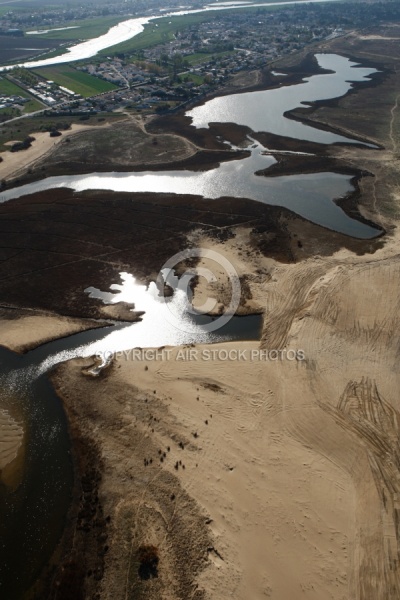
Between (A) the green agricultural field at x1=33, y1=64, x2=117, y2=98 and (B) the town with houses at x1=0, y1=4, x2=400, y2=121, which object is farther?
(A) the green agricultural field at x1=33, y1=64, x2=117, y2=98

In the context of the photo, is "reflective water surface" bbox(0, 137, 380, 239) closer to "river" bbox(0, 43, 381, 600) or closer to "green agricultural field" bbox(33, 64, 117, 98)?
"river" bbox(0, 43, 381, 600)

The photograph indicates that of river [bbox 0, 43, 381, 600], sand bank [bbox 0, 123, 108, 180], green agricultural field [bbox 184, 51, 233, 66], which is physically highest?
green agricultural field [bbox 184, 51, 233, 66]

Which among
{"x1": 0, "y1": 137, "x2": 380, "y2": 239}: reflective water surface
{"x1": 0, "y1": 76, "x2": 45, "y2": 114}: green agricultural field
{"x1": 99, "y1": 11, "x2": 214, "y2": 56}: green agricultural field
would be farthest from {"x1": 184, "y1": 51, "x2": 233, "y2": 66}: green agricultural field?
{"x1": 0, "y1": 137, "x2": 380, "y2": 239}: reflective water surface

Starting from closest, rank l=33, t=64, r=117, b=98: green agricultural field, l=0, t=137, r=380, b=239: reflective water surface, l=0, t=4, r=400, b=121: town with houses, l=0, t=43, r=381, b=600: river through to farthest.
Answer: l=0, t=43, r=381, b=600: river → l=0, t=137, r=380, b=239: reflective water surface → l=0, t=4, r=400, b=121: town with houses → l=33, t=64, r=117, b=98: green agricultural field

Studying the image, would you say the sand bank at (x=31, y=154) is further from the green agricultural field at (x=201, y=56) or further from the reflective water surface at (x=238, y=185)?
the green agricultural field at (x=201, y=56)

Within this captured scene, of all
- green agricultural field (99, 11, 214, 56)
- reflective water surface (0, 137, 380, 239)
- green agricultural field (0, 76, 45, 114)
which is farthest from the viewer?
green agricultural field (99, 11, 214, 56)

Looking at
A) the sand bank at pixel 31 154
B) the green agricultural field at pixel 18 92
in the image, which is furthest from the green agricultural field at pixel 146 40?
the sand bank at pixel 31 154

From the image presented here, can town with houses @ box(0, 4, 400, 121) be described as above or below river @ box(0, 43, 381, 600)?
above
